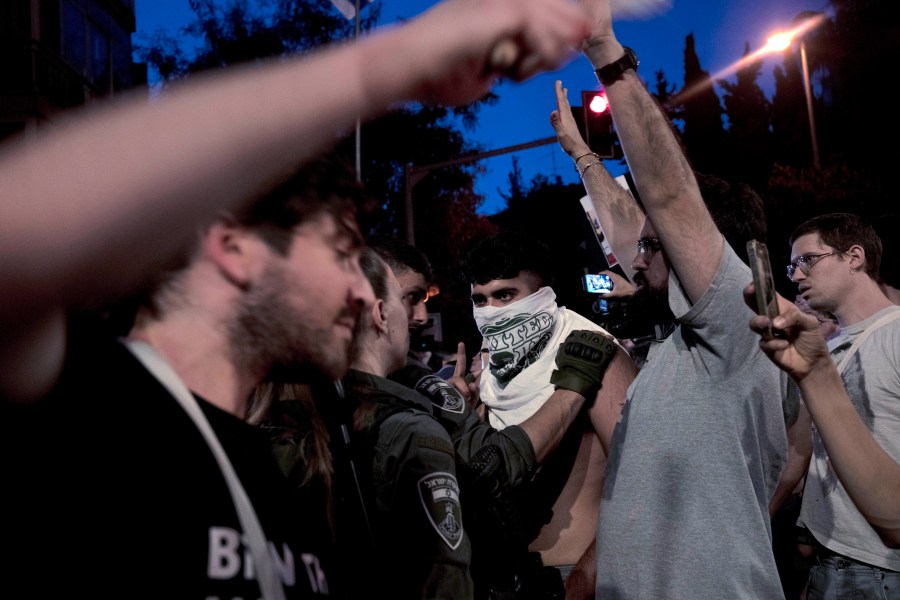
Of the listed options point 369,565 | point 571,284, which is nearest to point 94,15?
point 571,284

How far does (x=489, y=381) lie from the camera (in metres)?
4.04

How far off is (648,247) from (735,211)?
358 millimetres

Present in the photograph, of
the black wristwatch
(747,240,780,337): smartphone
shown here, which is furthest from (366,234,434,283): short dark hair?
(747,240,780,337): smartphone

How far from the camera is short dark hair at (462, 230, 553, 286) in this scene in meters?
3.89

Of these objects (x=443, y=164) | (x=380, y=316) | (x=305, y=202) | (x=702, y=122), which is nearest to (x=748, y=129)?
(x=702, y=122)

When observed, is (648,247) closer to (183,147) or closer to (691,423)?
(691,423)

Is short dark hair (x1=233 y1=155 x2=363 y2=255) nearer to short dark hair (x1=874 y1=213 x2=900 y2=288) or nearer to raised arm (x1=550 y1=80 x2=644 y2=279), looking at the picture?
raised arm (x1=550 y1=80 x2=644 y2=279)

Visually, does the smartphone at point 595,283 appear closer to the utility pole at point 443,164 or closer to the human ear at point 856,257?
the utility pole at point 443,164

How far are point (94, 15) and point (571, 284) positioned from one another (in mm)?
21657

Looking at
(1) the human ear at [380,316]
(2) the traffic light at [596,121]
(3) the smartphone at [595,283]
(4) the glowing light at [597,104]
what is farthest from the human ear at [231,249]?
(4) the glowing light at [597,104]

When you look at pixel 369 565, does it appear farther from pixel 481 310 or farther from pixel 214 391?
pixel 481 310

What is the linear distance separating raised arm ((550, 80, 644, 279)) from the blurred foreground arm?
1.25m

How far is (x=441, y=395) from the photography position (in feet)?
10.1

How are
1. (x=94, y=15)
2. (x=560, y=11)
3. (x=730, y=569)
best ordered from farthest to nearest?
(x=94, y=15) < (x=730, y=569) < (x=560, y=11)
